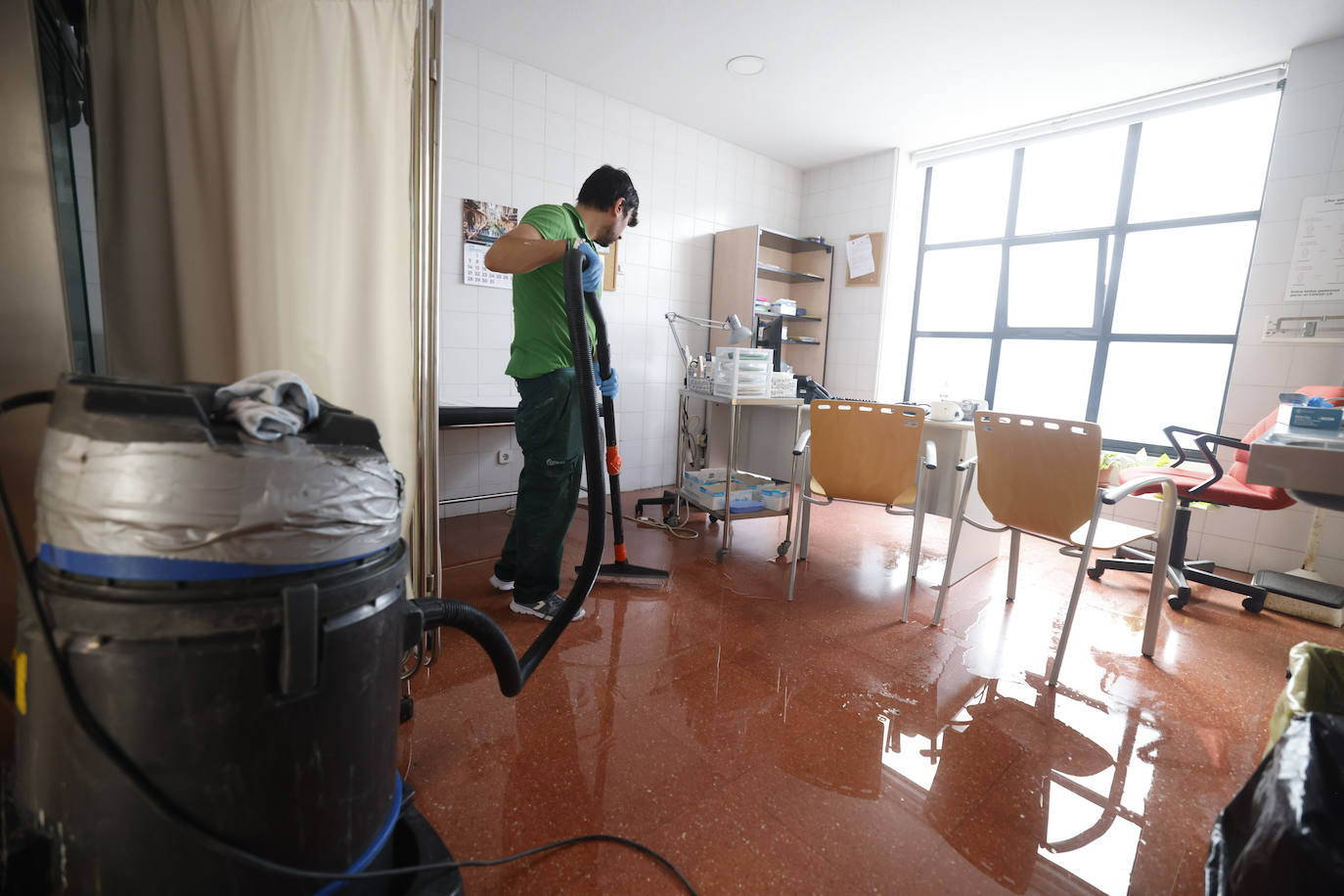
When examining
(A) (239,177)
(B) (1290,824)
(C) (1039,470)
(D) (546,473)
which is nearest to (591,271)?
(D) (546,473)

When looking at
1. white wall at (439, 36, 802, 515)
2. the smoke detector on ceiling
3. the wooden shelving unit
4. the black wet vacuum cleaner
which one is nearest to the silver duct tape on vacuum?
the black wet vacuum cleaner

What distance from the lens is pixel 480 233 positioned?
127 inches

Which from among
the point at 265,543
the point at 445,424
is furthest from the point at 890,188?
the point at 265,543

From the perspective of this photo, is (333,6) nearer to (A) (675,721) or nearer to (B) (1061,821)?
(A) (675,721)

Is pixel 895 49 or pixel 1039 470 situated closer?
pixel 1039 470

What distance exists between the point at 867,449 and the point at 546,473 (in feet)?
4.09

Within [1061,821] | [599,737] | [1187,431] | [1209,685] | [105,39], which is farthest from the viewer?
[1187,431]

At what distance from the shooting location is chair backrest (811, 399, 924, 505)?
221 centimetres

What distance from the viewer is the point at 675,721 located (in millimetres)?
1501

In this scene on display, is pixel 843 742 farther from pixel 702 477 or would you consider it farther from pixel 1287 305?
pixel 1287 305

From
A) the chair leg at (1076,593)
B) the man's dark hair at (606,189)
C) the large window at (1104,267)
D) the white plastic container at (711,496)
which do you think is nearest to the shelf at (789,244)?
the large window at (1104,267)

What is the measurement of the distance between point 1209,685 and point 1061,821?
104cm

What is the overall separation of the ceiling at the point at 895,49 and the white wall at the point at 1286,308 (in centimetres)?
25

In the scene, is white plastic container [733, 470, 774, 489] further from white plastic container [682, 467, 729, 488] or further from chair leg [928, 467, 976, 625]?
chair leg [928, 467, 976, 625]
